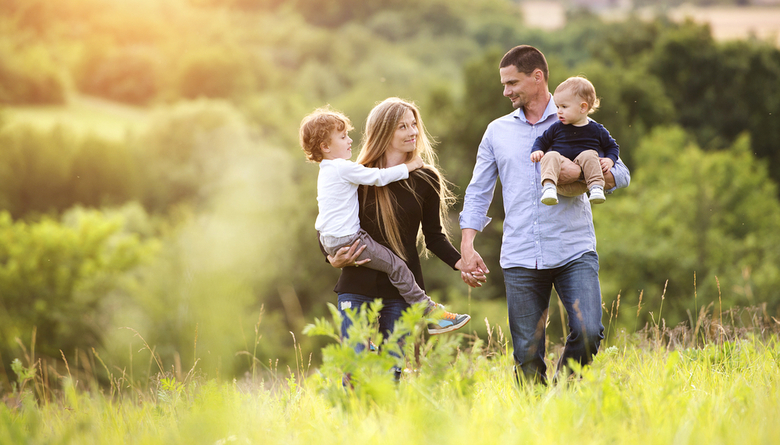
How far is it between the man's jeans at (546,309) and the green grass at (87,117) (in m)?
38.3

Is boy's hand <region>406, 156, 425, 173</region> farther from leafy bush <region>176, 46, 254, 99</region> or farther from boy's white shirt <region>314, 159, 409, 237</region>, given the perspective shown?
leafy bush <region>176, 46, 254, 99</region>

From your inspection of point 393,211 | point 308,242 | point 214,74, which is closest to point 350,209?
point 393,211

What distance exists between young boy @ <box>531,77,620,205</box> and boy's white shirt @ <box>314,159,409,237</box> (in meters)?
0.72

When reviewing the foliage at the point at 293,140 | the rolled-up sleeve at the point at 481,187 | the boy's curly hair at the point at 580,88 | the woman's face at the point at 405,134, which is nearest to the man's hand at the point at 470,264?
the rolled-up sleeve at the point at 481,187

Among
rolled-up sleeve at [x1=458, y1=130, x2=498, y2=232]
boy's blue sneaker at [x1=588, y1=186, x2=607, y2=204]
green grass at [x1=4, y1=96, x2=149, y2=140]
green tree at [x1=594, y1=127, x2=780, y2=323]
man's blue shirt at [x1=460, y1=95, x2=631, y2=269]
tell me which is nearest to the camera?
boy's blue sneaker at [x1=588, y1=186, x2=607, y2=204]

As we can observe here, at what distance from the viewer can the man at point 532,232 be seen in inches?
125

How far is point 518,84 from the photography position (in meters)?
3.45

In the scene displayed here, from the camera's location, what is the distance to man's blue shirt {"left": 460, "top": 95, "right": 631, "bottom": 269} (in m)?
3.27

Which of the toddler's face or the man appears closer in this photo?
the man

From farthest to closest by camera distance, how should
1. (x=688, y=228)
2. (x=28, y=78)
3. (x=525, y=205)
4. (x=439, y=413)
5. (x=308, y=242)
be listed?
1. (x=28, y=78)
2. (x=688, y=228)
3. (x=308, y=242)
4. (x=525, y=205)
5. (x=439, y=413)

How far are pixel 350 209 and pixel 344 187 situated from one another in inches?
4.7

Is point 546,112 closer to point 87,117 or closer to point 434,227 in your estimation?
point 434,227

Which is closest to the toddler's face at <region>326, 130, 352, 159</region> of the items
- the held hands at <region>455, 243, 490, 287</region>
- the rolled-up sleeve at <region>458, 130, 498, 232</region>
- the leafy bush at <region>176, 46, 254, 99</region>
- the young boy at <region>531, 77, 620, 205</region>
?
the rolled-up sleeve at <region>458, 130, 498, 232</region>

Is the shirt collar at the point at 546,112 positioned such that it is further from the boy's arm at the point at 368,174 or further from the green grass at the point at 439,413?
the green grass at the point at 439,413
